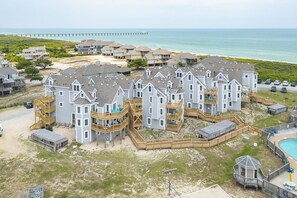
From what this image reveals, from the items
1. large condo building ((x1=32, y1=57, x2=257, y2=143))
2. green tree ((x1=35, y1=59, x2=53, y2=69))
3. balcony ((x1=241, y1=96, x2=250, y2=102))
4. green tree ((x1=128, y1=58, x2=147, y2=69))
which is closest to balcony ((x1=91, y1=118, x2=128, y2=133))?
large condo building ((x1=32, y1=57, x2=257, y2=143))

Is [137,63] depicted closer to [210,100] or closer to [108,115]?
[210,100]

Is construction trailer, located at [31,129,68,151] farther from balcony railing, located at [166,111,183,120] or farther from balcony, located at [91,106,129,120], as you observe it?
balcony railing, located at [166,111,183,120]

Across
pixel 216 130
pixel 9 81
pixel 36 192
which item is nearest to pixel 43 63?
pixel 9 81

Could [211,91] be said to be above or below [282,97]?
above

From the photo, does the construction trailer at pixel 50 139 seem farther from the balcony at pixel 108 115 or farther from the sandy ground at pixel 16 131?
the balcony at pixel 108 115

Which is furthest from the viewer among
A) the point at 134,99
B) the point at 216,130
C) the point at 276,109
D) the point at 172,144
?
the point at 276,109

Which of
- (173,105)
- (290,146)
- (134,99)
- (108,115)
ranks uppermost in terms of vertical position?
(134,99)

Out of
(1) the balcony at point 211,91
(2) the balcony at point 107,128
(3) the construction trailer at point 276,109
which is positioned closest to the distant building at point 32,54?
(1) the balcony at point 211,91
